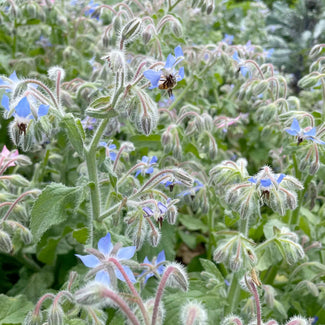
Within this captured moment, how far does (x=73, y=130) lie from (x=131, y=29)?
326 mm

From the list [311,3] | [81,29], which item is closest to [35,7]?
[81,29]

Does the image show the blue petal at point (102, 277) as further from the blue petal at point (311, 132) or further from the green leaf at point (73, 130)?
the blue petal at point (311, 132)

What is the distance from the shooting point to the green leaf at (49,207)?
49.9 inches

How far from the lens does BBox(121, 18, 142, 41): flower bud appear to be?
4.23ft

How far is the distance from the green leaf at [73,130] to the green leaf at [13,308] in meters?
0.62

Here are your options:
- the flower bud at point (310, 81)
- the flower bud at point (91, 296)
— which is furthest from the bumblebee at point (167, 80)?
the flower bud at point (310, 81)

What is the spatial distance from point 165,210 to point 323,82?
2.86 ft

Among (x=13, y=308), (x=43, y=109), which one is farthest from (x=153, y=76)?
(x=13, y=308)

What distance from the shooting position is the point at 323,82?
1.78 metres

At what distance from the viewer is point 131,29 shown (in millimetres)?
1294

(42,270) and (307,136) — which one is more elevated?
(307,136)

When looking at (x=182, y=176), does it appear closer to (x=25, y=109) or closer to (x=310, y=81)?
(x=25, y=109)

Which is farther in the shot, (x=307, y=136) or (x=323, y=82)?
(x=323, y=82)

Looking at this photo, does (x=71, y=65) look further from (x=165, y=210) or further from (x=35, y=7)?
(x=165, y=210)
